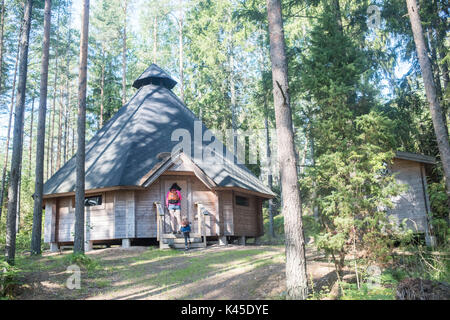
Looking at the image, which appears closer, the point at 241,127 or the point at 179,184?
the point at 179,184

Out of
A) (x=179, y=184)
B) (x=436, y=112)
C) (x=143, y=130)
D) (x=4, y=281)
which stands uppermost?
(x=143, y=130)

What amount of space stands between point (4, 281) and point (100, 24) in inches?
1179

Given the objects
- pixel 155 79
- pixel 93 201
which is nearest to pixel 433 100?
pixel 93 201

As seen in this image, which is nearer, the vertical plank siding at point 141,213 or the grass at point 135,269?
the grass at point 135,269

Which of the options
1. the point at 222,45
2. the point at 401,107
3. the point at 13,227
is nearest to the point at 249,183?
the point at 401,107

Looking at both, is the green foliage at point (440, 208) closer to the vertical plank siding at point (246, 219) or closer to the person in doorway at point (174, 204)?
the vertical plank siding at point (246, 219)

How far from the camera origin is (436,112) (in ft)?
32.9

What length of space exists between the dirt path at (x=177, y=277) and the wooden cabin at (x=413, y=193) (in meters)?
6.78

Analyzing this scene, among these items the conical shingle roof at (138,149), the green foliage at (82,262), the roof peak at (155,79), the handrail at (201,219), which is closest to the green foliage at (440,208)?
the conical shingle roof at (138,149)

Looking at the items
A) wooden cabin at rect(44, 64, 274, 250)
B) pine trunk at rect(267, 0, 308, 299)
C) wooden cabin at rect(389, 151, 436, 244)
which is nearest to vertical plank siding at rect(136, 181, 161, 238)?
wooden cabin at rect(44, 64, 274, 250)

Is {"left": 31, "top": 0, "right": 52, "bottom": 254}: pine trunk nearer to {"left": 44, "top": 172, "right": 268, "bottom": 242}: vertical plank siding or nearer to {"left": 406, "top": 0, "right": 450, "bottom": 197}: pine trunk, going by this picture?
{"left": 44, "top": 172, "right": 268, "bottom": 242}: vertical plank siding

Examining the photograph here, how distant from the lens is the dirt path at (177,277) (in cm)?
728

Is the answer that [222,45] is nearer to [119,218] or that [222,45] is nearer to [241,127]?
[241,127]

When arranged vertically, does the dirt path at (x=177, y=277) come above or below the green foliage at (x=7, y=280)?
below
